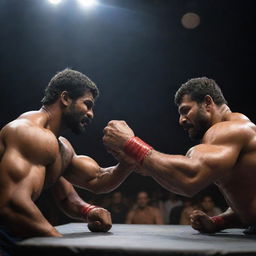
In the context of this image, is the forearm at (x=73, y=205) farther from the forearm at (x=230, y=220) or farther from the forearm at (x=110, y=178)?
the forearm at (x=230, y=220)

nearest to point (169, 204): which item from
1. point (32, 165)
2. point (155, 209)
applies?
point (155, 209)

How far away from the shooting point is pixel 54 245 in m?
1.37

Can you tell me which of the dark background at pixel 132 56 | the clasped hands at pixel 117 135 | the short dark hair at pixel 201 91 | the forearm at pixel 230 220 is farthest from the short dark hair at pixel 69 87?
the dark background at pixel 132 56

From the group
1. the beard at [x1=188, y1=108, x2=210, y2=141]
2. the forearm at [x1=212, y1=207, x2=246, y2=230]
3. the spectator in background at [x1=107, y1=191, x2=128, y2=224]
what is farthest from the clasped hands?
the spectator in background at [x1=107, y1=191, x2=128, y2=224]

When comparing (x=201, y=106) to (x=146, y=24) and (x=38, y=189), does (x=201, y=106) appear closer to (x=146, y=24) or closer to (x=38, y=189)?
(x=38, y=189)

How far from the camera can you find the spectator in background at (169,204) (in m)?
4.59

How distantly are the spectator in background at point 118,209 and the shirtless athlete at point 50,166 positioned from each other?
207cm

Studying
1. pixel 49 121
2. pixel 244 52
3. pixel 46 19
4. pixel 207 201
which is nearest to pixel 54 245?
pixel 49 121

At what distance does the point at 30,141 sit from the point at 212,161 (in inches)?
34.9

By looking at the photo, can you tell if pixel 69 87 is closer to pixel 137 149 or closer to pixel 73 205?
pixel 137 149

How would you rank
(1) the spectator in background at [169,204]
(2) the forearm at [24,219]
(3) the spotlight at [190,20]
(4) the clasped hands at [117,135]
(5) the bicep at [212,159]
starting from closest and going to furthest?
(2) the forearm at [24,219] → (5) the bicep at [212,159] → (4) the clasped hands at [117,135] → (1) the spectator in background at [169,204] → (3) the spotlight at [190,20]

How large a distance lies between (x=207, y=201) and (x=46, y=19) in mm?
3203

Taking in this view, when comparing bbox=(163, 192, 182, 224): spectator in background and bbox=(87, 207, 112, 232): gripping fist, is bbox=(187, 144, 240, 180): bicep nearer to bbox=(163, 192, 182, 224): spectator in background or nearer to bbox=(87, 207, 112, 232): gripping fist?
bbox=(87, 207, 112, 232): gripping fist

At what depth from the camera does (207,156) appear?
1.73 meters
